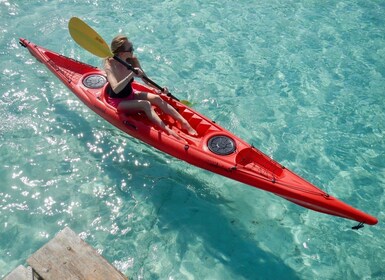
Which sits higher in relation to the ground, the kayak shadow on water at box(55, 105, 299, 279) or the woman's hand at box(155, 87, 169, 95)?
the woman's hand at box(155, 87, 169, 95)

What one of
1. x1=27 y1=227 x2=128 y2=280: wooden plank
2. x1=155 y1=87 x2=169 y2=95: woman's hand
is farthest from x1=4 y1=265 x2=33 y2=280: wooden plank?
x1=155 y1=87 x2=169 y2=95: woman's hand

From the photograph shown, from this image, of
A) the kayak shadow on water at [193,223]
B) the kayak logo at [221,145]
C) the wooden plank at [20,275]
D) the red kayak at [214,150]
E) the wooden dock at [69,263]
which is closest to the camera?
the wooden dock at [69,263]

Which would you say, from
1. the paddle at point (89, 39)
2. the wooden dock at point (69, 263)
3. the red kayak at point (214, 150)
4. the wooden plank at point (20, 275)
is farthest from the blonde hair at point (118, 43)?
the wooden plank at point (20, 275)

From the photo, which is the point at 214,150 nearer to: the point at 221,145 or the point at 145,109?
the point at 221,145

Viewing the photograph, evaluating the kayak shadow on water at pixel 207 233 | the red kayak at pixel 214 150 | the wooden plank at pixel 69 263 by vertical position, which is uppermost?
the wooden plank at pixel 69 263

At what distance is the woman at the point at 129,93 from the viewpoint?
5.05 metres

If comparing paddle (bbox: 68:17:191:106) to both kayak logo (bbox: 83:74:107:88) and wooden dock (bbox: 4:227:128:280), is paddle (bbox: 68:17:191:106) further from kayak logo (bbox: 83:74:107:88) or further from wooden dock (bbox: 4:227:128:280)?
wooden dock (bbox: 4:227:128:280)

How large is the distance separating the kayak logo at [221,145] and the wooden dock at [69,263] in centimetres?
217

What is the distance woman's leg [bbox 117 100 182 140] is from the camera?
5137 mm

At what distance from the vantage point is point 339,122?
6570 millimetres

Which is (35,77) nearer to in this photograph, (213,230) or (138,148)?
(138,148)

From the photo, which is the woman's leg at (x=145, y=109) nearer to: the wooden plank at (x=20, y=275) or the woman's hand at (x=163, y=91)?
the woman's hand at (x=163, y=91)

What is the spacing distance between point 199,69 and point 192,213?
345 cm

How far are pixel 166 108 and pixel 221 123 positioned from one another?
51.8 inches
